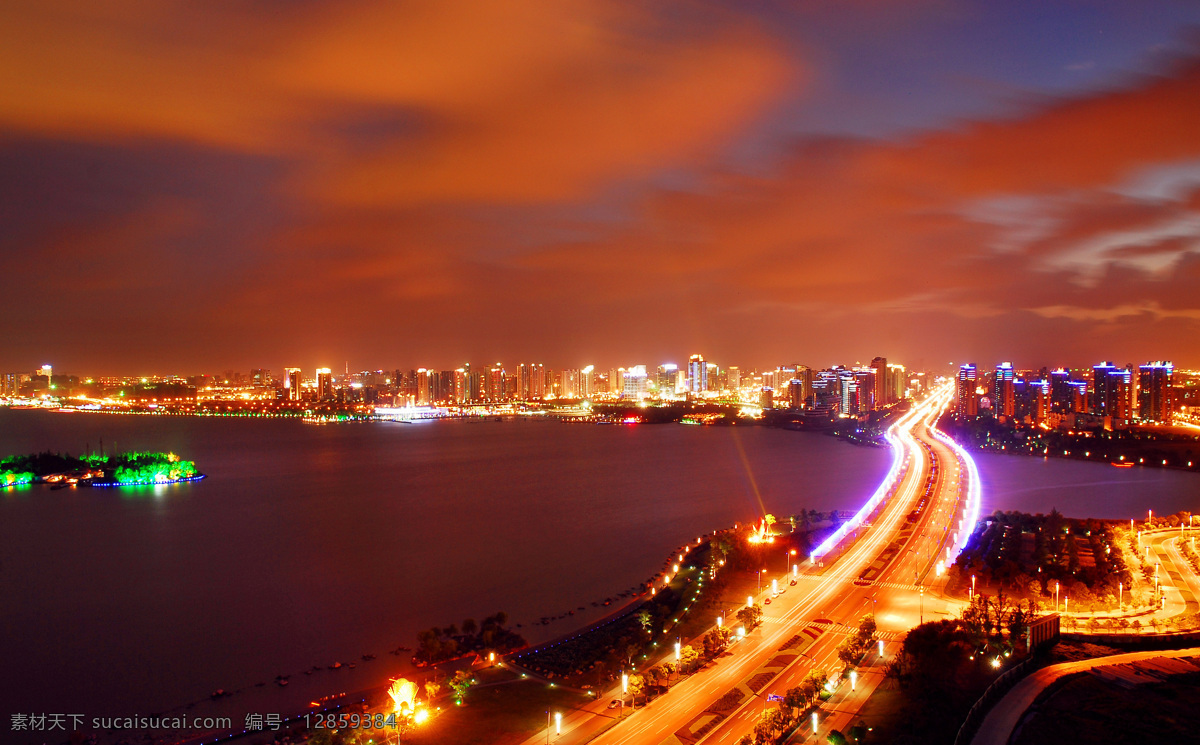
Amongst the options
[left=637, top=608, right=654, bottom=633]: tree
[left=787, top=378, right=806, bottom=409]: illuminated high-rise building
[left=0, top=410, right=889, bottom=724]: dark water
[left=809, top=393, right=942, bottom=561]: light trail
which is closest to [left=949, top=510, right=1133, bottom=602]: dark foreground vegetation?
[left=809, top=393, right=942, bottom=561]: light trail

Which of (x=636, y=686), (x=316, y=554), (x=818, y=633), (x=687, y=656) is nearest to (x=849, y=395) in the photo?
(x=316, y=554)

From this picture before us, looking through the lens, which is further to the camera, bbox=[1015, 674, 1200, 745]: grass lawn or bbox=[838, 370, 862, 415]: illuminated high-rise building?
bbox=[838, 370, 862, 415]: illuminated high-rise building

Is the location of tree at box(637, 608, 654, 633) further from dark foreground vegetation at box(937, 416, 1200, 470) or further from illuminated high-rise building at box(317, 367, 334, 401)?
illuminated high-rise building at box(317, 367, 334, 401)

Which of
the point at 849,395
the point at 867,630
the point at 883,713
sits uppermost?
the point at 849,395

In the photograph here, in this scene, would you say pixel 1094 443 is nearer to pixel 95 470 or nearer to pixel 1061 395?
pixel 1061 395

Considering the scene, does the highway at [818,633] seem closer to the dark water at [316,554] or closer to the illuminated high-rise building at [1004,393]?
the dark water at [316,554]

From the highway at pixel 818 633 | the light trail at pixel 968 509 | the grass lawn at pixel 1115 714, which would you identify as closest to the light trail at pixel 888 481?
the highway at pixel 818 633

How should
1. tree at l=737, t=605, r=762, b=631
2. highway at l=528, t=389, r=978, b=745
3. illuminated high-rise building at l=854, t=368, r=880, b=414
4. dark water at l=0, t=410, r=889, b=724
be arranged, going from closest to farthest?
highway at l=528, t=389, r=978, b=745 < tree at l=737, t=605, r=762, b=631 < dark water at l=0, t=410, r=889, b=724 < illuminated high-rise building at l=854, t=368, r=880, b=414
